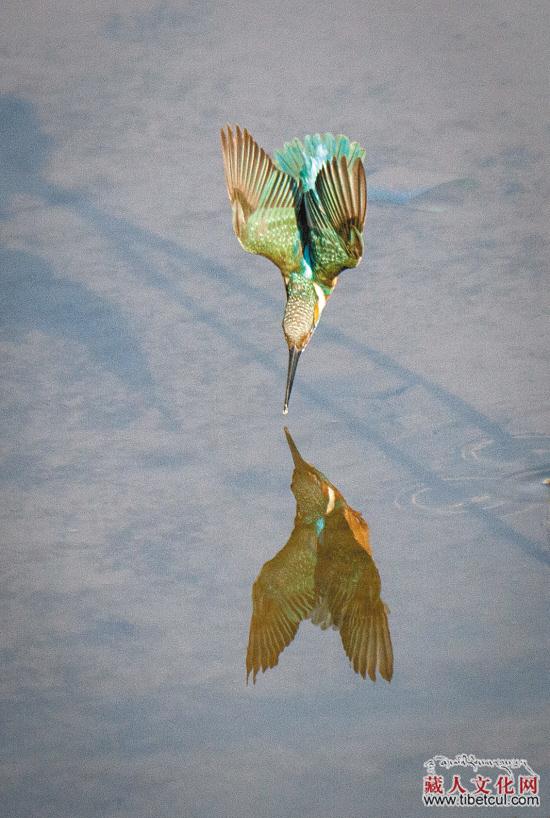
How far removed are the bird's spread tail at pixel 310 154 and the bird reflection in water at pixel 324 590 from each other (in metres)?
1.19

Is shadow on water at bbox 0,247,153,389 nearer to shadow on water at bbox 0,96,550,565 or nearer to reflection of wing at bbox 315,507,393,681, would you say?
shadow on water at bbox 0,96,550,565

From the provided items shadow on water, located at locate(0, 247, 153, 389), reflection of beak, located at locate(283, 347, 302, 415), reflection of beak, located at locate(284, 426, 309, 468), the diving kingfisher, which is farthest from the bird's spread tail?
shadow on water, located at locate(0, 247, 153, 389)

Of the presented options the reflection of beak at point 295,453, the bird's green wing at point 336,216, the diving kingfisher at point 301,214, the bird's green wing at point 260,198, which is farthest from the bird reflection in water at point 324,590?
the bird's green wing at point 260,198

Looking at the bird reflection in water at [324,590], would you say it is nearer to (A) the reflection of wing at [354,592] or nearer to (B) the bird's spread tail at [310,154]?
(A) the reflection of wing at [354,592]

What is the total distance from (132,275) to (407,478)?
2.10 metres

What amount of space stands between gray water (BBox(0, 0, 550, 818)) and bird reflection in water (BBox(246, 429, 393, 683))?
42mm

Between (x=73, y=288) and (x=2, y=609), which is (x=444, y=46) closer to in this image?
(x=73, y=288)

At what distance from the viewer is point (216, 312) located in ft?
20.5

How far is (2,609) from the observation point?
4.64 meters

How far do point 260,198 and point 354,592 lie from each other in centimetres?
167

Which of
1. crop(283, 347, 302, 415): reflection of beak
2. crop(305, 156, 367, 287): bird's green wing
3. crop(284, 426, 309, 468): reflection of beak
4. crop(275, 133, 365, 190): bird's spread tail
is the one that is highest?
crop(275, 133, 365, 190): bird's spread tail

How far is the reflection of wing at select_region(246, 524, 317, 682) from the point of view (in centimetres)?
430

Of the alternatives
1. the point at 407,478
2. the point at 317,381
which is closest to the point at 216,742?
the point at 407,478

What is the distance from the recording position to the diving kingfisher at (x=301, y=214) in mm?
5195
